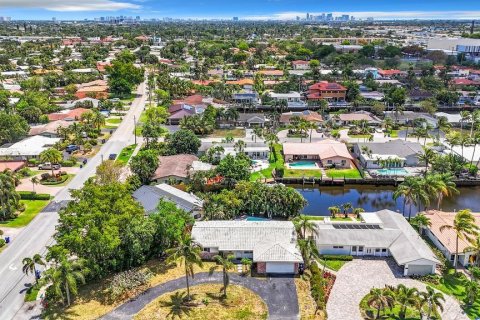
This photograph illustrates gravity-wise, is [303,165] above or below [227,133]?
below

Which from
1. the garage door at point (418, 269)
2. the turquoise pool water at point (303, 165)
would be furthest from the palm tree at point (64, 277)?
the turquoise pool water at point (303, 165)

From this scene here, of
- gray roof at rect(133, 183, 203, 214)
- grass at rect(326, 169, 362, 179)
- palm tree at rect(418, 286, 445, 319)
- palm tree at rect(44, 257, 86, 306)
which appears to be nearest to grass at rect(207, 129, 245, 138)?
grass at rect(326, 169, 362, 179)

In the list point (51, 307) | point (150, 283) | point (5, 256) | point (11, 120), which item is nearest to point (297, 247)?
point (150, 283)

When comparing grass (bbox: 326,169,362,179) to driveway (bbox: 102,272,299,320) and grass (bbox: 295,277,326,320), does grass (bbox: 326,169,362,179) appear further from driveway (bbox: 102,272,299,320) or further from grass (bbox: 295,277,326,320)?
driveway (bbox: 102,272,299,320)

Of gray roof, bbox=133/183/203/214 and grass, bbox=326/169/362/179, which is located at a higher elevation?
gray roof, bbox=133/183/203/214

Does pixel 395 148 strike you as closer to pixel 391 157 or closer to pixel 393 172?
pixel 391 157

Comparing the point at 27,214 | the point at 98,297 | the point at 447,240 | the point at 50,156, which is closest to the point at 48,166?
the point at 50,156

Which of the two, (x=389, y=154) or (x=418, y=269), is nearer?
(x=418, y=269)
